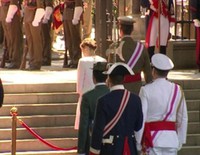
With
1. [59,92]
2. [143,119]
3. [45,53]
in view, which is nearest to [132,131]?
[143,119]

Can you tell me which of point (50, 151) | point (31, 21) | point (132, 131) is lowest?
point (50, 151)

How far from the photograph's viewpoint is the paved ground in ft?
52.2

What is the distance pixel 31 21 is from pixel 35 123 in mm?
4367

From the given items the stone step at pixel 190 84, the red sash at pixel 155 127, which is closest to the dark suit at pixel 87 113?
the red sash at pixel 155 127

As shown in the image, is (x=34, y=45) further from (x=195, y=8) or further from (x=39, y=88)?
(x=39, y=88)

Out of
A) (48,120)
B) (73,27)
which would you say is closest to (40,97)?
(48,120)

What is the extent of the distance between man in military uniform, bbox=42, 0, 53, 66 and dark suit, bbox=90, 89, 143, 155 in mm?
10387

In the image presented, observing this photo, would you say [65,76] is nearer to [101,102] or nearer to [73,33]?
[73,33]

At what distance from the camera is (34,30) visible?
1864 cm

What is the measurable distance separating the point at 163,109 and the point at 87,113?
0.99m

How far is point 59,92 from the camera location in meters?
15.2

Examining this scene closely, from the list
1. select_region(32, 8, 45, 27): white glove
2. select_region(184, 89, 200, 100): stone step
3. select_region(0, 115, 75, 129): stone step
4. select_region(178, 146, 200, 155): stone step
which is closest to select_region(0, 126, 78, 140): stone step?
select_region(0, 115, 75, 129): stone step

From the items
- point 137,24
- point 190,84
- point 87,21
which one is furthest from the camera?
point 87,21

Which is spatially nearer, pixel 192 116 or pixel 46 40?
pixel 192 116
